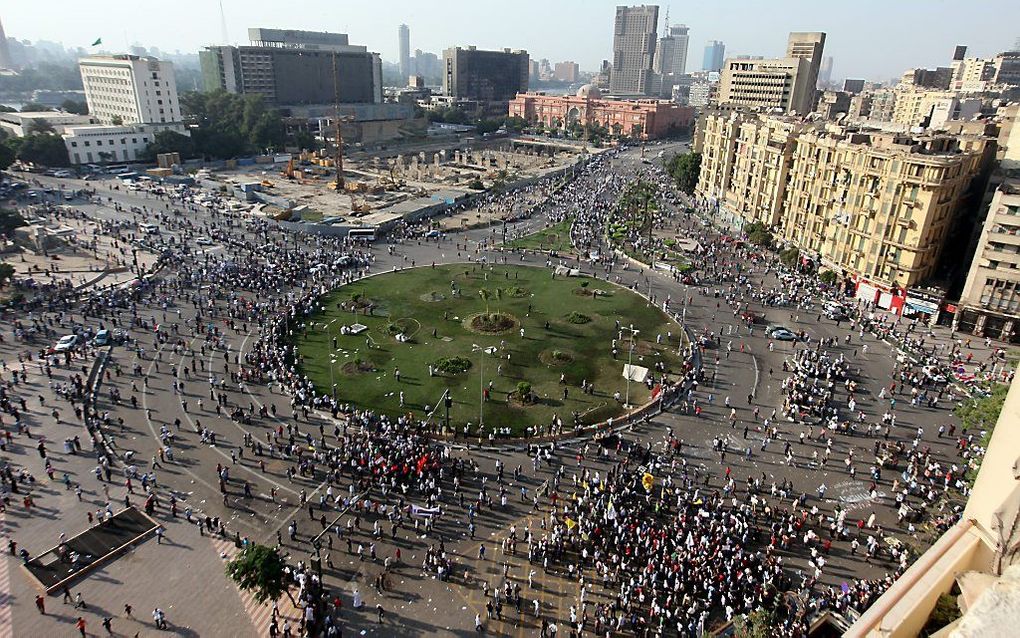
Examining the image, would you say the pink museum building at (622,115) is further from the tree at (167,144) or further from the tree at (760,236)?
the tree at (167,144)

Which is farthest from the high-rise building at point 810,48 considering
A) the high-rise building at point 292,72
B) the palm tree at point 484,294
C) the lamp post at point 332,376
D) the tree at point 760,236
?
the lamp post at point 332,376

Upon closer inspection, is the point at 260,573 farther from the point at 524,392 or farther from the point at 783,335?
the point at 783,335

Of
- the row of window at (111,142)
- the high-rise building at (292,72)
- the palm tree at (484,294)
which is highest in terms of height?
the high-rise building at (292,72)

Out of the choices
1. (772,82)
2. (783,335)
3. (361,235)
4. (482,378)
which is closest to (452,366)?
(482,378)

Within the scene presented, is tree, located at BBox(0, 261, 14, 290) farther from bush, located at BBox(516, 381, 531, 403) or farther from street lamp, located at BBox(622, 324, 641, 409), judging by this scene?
street lamp, located at BBox(622, 324, 641, 409)

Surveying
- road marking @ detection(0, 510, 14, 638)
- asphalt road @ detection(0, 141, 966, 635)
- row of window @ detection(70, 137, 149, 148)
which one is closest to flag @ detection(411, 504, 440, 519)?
asphalt road @ detection(0, 141, 966, 635)
